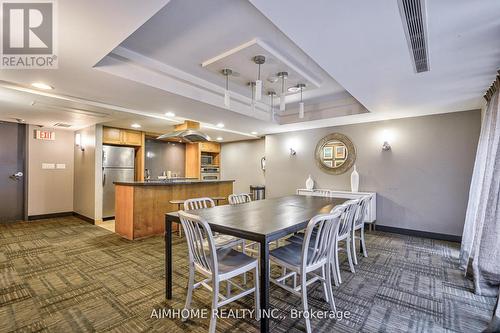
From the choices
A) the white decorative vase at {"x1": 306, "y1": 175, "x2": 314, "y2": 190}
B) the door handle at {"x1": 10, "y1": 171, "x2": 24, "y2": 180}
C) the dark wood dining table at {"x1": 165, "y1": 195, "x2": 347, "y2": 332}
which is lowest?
the dark wood dining table at {"x1": 165, "y1": 195, "x2": 347, "y2": 332}

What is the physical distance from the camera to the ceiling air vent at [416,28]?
1.63 metres

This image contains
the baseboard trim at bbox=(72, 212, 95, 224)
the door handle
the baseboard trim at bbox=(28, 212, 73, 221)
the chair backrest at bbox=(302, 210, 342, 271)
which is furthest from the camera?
the baseboard trim at bbox=(28, 212, 73, 221)

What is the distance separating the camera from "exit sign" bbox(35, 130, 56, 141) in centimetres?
584

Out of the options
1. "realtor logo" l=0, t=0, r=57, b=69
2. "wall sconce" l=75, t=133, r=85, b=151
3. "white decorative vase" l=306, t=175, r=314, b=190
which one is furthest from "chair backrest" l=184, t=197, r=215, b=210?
"wall sconce" l=75, t=133, r=85, b=151

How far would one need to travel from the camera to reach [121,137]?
593cm

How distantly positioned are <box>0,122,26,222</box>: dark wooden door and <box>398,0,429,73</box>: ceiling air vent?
25.4 feet

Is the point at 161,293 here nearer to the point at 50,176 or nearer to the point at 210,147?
the point at 50,176

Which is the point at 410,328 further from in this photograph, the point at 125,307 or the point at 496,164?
the point at 125,307

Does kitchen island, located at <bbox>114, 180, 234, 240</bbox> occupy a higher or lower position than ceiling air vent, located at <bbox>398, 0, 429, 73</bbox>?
lower

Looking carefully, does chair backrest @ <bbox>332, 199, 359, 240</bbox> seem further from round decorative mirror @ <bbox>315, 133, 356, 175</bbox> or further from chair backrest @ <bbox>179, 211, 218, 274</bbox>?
round decorative mirror @ <bbox>315, 133, 356, 175</bbox>

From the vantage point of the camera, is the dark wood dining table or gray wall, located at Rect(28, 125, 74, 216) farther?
gray wall, located at Rect(28, 125, 74, 216)

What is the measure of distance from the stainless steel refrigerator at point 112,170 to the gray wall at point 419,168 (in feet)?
16.3

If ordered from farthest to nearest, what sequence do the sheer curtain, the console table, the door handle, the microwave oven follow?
the microwave oven → the door handle → the console table → the sheer curtain

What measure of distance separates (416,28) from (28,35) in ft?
10.6
